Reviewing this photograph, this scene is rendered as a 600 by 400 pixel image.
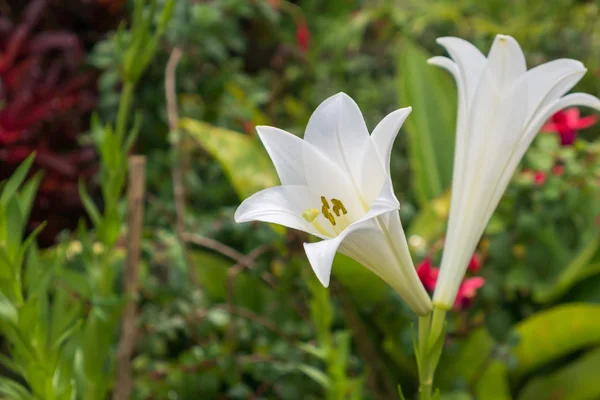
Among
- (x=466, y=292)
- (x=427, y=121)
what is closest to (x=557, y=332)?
(x=466, y=292)

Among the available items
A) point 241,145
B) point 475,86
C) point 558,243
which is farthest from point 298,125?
point 475,86

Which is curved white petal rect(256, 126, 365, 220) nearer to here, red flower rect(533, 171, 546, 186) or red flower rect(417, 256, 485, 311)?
red flower rect(417, 256, 485, 311)

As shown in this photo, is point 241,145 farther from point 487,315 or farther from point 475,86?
point 475,86

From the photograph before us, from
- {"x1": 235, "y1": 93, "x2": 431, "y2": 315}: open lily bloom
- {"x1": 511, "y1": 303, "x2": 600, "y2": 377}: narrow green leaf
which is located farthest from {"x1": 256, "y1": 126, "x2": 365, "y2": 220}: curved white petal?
{"x1": 511, "y1": 303, "x2": 600, "y2": 377}: narrow green leaf

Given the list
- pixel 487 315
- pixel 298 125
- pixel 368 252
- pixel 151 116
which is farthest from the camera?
pixel 298 125

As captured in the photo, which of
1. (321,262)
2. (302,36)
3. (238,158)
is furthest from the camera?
(302,36)

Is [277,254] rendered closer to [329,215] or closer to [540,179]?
[540,179]
